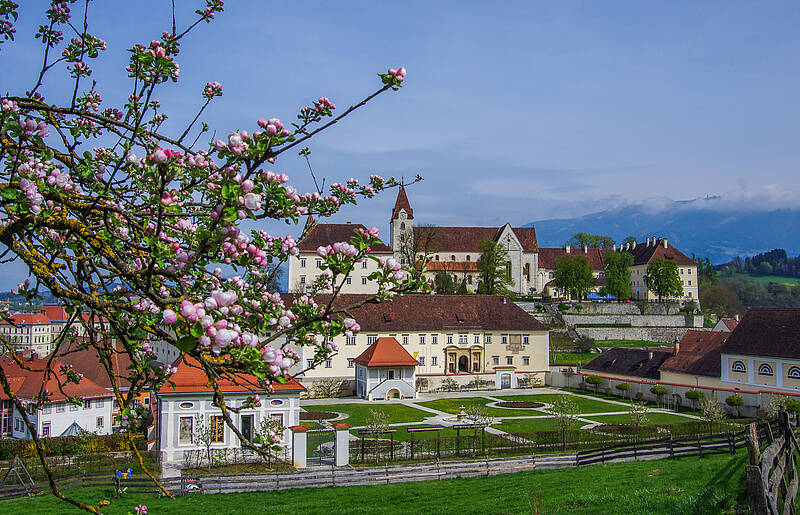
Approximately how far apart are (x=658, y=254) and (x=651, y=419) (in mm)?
77753

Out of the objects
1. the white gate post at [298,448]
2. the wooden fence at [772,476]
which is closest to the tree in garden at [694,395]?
the wooden fence at [772,476]

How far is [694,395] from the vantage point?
3753 centimetres

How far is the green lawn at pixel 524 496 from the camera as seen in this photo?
13430mm

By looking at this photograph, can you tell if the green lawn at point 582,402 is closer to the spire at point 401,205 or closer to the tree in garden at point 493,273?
the tree in garden at point 493,273

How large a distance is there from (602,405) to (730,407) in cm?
777

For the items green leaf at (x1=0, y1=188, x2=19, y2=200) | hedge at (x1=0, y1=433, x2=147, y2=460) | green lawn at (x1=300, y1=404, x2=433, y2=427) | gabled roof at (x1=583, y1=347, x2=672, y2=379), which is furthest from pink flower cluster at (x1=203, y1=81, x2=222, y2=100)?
gabled roof at (x1=583, y1=347, x2=672, y2=379)

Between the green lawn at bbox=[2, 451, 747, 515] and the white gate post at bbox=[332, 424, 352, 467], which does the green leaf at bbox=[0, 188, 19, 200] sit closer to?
the green lawn at bbox=[2, 451, 747, 515]

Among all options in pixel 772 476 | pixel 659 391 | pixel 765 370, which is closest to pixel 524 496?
pixel 772 476

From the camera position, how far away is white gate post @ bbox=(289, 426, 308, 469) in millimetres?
23609

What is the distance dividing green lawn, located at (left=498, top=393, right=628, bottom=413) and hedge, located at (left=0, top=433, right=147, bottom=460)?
25.9 metres

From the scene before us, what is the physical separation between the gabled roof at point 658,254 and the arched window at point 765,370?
69.2m

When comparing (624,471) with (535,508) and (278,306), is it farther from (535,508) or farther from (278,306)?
(278,306)

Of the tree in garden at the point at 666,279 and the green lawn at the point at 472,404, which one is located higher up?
the tree in garden at the point at 666,279

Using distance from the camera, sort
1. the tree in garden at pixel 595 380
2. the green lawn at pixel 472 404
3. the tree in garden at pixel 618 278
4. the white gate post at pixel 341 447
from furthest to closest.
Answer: the tree in garden at pixel 618 278
the tree in garden at pixel 595 380
the green lawn at pixel 472 404
the white gate post at pixel 341 447
